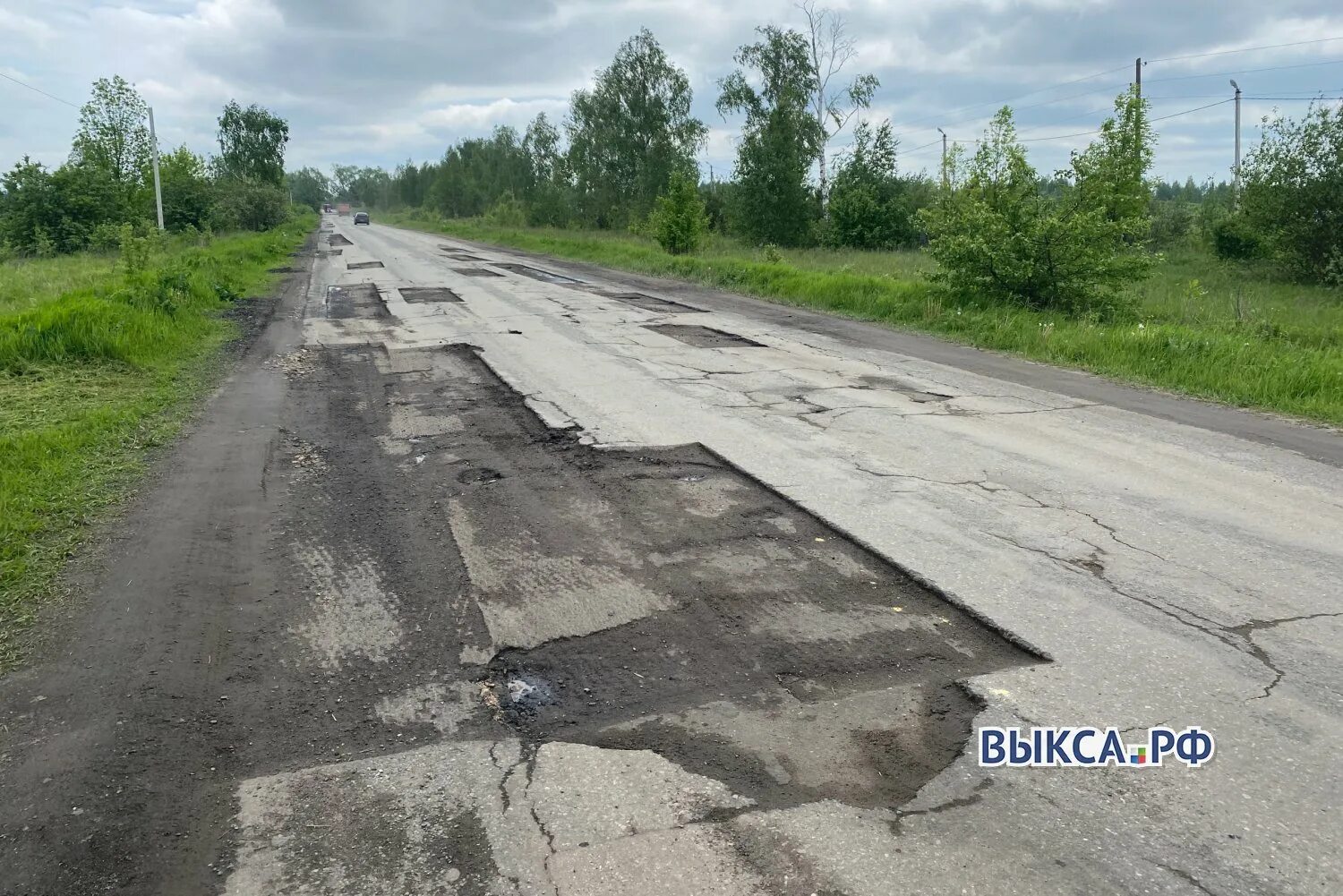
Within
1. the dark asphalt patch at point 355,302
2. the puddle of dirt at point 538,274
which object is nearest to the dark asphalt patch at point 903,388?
the dark asphalt patch at point 355,302

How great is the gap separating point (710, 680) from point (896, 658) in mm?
788

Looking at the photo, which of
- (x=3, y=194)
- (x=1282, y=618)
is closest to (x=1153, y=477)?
(x=1282, y=618)

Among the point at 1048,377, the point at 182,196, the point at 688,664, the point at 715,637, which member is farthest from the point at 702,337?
the point at 182,196

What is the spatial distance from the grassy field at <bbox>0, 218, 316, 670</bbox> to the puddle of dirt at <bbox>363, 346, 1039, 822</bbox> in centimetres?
224

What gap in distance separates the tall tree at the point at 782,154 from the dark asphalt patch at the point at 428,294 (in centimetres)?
1990

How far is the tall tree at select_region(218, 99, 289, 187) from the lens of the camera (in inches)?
2670

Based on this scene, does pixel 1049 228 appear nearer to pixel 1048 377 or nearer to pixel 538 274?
pixel 1048 377

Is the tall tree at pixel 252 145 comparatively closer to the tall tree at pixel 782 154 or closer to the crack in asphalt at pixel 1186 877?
the tall tree at pixel 782 154

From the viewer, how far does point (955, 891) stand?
245cm

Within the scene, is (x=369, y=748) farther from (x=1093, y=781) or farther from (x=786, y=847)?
(x=1093, y=781)

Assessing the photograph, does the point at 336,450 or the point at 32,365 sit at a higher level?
the point at 32,365

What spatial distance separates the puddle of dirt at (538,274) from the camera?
75.5ft

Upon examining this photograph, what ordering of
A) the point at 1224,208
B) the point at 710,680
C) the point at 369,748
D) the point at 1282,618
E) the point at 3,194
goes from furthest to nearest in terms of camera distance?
the point at 3,194 → the point at 1224,208 → the point at 1282,618 → the point at 710,680 → the point at 369,748

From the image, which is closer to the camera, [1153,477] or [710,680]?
[710,680]
